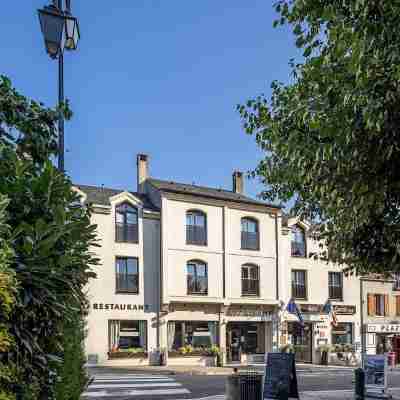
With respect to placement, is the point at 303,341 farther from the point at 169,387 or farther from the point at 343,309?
the point at 169,387

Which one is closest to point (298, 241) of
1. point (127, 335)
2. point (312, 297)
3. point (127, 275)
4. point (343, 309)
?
point (312, 297)

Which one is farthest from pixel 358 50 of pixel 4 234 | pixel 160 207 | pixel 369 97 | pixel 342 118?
pixel 160 207

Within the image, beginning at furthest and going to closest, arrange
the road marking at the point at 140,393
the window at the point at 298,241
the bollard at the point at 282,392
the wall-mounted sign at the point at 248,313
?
1. the window at the point at 298,241
2. the wall-mounted sign at the point at 248,313
3. the road marking at the point at 140,393
4. the bollard at the point at 282,392

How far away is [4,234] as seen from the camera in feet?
13.2

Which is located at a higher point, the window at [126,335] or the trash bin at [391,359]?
the window at [126,335]

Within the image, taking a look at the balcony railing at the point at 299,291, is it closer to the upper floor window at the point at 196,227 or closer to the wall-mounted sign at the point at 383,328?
the wall-mounted sign at the point at 383,328

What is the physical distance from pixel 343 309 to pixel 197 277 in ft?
38.9

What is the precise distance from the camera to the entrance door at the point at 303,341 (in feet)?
127

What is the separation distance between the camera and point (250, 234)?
125 feet

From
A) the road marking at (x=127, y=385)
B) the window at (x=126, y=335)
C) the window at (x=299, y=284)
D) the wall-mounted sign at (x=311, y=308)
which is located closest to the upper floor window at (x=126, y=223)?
the window at (x=126, y=335)

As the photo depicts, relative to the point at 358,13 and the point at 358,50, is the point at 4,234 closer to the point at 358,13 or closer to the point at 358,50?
the point at 358,50

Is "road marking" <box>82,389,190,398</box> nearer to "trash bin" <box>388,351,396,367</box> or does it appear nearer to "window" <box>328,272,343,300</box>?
"trash bin" <box>388,351,396,367</box>

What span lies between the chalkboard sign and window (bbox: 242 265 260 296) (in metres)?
23.4

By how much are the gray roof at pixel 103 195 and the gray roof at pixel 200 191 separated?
1.16 meters
